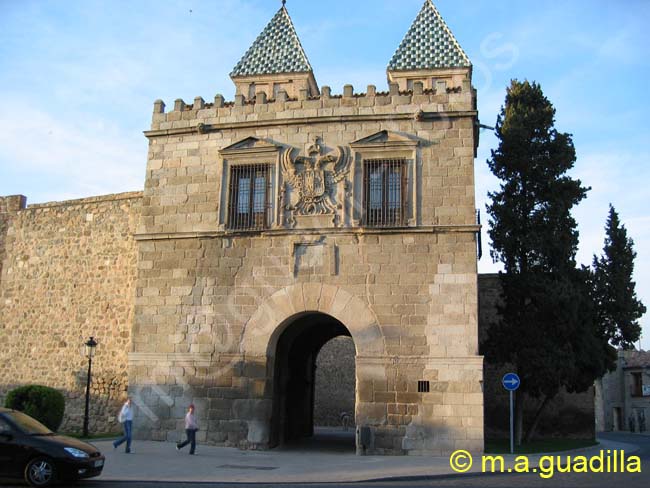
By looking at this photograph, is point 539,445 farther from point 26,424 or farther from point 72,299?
point 72,299

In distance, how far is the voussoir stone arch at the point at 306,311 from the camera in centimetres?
1608

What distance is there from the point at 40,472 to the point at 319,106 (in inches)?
441

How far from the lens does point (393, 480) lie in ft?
38.6

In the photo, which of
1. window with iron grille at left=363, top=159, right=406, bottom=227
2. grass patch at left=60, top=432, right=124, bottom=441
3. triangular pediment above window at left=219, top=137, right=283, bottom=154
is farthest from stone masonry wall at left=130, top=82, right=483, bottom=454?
grass patch at left=60, top=432, right=124, bottom=441

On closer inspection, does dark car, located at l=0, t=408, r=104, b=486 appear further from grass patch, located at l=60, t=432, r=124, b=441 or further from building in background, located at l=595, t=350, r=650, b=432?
building in background, located at l=595, t=350, r=650, b=432

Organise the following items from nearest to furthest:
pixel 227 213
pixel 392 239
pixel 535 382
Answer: pixel 392 239, pixel 227 213, pixel 535 382

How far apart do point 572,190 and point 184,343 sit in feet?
40.4

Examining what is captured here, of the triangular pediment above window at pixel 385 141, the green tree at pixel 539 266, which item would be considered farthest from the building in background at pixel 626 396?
the triangular pediment above window at pixel 385 141

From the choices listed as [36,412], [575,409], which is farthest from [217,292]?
[575,409]

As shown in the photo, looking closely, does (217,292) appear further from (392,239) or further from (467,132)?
(467,132)

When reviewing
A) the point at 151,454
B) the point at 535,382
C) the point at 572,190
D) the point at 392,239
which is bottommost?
the point at 151,454

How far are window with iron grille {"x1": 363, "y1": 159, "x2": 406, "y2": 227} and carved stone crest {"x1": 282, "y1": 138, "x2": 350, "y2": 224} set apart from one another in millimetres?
702

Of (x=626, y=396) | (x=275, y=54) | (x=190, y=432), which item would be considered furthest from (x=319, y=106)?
(x=626, y=396)

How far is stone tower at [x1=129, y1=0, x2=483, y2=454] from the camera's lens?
15711mm
